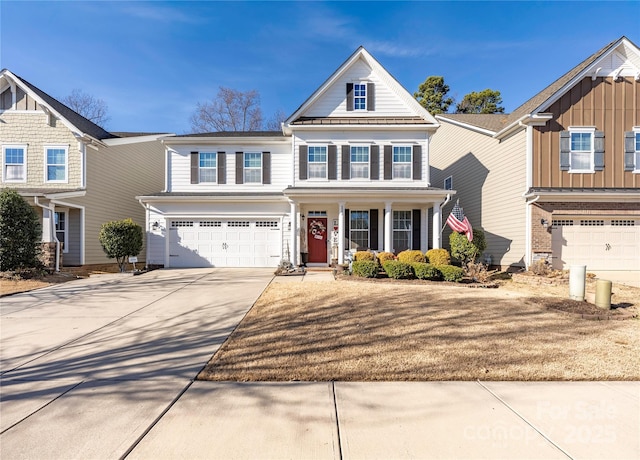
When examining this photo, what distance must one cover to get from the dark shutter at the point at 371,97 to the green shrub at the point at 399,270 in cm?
731

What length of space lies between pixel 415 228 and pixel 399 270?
4.33m

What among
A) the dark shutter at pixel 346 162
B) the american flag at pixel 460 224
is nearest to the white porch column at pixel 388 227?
the dark shutter at pixel 346 162

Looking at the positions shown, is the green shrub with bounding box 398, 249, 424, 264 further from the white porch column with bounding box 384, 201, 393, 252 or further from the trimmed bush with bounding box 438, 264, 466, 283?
the white porch column with bounding box 384, 201, 393, 252

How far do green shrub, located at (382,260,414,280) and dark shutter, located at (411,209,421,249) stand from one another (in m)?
3.69

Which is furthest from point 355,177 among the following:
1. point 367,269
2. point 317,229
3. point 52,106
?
point 52,106

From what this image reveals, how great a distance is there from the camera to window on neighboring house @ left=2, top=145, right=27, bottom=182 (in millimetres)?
14141

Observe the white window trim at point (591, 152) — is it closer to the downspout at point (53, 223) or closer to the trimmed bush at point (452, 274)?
the trimmed bush at point (452, 274)

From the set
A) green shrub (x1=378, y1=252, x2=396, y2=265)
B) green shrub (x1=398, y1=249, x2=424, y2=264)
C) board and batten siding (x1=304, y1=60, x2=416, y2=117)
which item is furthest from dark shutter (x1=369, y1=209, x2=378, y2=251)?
board and batten siding (x1=304, y1=60, x2=416, y2=117)

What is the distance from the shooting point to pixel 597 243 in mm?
12414

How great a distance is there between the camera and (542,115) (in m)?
12.1

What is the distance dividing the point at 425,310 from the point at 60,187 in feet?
52.5

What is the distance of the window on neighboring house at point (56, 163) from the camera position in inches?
559

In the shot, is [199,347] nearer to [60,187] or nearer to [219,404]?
[219,404]

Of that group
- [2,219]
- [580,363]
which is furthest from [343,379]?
[2,219]
